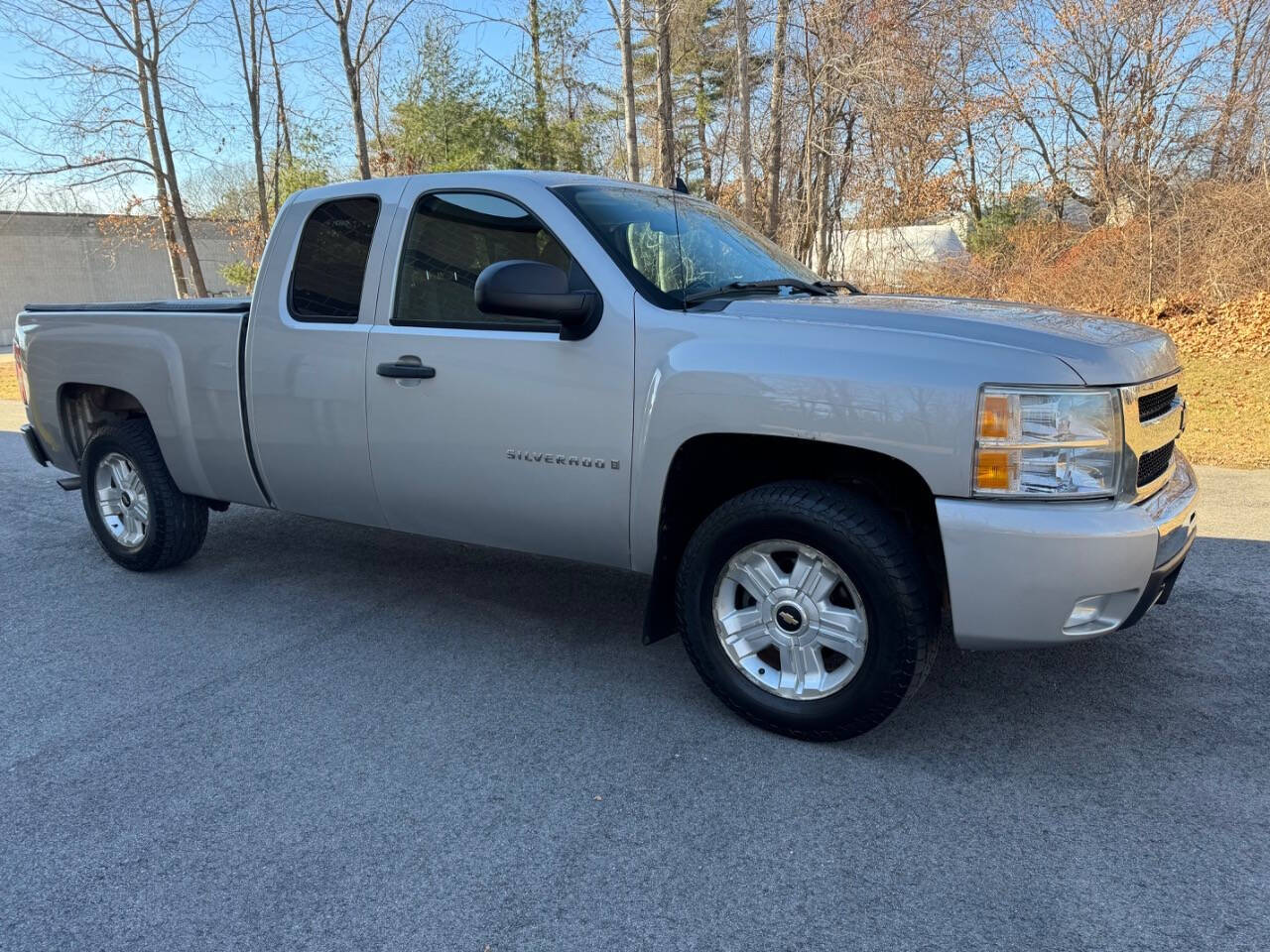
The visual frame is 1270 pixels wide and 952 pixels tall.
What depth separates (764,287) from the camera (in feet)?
12.6

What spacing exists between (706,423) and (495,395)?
0.92 metres

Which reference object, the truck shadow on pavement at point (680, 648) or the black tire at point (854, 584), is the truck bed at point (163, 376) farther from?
the black tire at point (854, 584)

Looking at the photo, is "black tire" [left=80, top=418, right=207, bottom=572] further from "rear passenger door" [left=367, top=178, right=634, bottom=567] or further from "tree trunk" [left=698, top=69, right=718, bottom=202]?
"tree trunk" [left=698, top=69, right=718, bottom=202]

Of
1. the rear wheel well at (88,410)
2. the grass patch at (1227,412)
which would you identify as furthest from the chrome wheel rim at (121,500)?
the grass patch at (1227,412)

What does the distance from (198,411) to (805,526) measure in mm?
3205

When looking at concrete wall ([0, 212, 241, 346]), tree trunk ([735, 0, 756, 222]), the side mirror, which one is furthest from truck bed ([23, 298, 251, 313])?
concrete wall ([0, 212, 241, 346])

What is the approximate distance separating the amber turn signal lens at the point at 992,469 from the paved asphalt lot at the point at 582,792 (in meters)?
0.98

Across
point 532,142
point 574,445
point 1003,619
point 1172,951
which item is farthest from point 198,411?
point 532,142

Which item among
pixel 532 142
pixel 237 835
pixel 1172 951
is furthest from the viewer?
pixel 532 142

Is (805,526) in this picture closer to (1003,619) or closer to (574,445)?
(1003,619)

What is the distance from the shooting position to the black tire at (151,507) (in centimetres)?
505

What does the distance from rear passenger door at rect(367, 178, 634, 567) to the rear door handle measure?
0.01 metres

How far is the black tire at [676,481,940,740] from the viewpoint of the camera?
2.98 meters

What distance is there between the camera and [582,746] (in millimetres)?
3266
